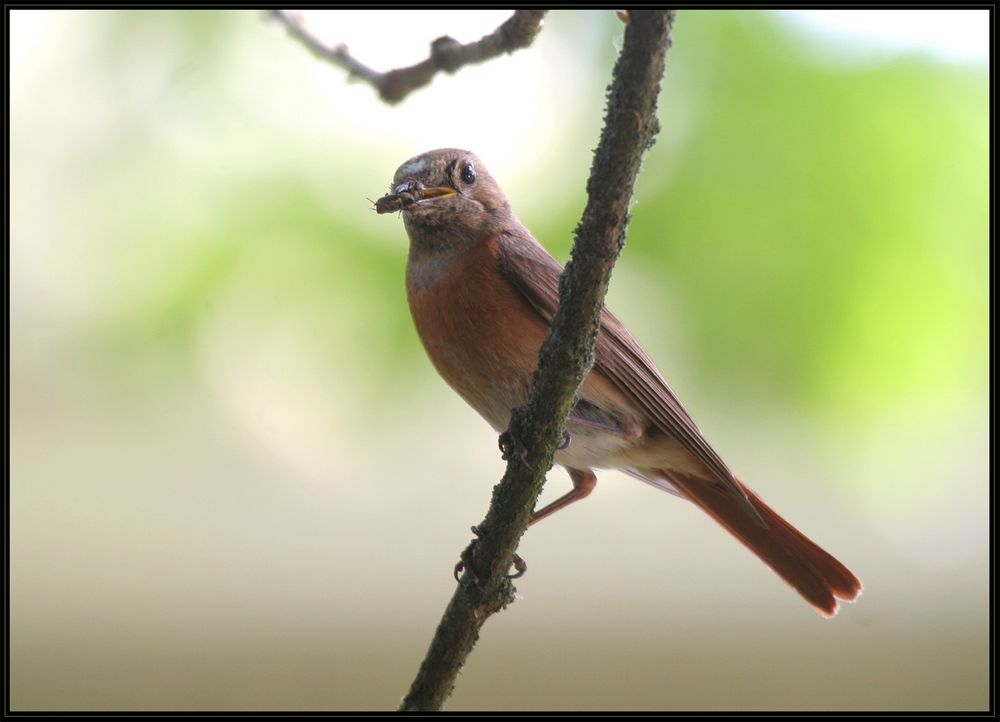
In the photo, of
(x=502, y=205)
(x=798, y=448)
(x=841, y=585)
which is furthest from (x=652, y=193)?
(x=841, y=585)

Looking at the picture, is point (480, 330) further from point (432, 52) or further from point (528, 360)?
point (432, 52)

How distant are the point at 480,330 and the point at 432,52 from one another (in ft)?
3.64

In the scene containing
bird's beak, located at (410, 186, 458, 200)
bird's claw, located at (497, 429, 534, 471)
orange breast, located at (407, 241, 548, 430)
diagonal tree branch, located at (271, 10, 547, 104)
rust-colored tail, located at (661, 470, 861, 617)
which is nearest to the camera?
bird's claw, located at (497, 429, 534, 471)

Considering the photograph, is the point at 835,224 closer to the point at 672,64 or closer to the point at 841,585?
the point at 672,64

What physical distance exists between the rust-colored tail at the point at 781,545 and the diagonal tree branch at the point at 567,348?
1.76 metres

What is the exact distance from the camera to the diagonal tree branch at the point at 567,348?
2273 mm

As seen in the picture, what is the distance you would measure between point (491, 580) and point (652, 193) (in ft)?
10.5

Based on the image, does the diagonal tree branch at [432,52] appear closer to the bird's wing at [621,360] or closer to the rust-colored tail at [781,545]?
the bird's wing at [621,360]

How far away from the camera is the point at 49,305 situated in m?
6.11

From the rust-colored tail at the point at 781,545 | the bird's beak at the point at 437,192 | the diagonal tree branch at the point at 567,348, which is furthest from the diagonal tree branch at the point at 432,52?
the rust-colored tail at the point at 781,545

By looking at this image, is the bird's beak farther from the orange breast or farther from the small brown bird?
the orange breast

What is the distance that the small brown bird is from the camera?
13.4ft

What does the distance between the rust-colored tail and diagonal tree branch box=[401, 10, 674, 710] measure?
5.77ft

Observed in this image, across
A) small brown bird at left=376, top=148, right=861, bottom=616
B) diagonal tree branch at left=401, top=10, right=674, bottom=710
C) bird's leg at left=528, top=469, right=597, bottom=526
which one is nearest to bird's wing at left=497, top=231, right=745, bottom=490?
small brown bird at left=376, top=148, right=861, bottom=616
